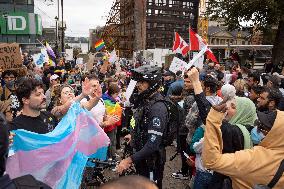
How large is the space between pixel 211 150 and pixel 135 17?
56468 millimetres

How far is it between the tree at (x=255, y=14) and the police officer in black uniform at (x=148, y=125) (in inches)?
693

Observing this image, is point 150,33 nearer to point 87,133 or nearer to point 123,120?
point 123,120

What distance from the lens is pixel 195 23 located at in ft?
238

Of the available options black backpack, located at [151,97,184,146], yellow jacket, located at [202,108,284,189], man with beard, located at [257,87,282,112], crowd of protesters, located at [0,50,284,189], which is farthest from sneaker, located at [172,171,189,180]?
yellow jacket, located at [202,108,284,189]

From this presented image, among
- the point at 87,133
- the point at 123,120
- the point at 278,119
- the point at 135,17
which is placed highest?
the point at 135,17

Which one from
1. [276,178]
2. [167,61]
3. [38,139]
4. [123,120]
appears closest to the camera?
[276,178]

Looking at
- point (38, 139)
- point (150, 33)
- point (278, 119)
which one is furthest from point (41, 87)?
point (150, 33)

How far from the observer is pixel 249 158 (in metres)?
2.71

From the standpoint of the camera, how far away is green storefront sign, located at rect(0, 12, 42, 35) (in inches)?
1587

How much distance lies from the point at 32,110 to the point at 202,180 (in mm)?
2174

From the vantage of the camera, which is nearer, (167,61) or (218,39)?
(167,61)

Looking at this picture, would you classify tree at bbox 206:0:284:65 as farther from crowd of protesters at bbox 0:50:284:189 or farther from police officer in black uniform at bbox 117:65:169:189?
police officer in black uniform at bbox 117:65:169:189

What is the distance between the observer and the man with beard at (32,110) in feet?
12.7

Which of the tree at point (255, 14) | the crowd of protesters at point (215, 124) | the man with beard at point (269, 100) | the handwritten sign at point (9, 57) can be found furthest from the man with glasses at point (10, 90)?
the tree at point (255, 14)
